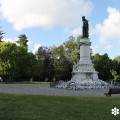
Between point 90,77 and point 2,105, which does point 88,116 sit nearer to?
point 2,105

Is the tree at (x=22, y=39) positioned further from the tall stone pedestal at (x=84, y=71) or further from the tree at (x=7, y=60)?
the tall stone pedestal at (x=84, y=71)

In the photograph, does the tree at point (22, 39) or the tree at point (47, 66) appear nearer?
the tree at point (47, 66)

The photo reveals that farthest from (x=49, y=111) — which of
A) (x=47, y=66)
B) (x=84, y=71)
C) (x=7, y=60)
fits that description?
Answer: (x=47, y=66)

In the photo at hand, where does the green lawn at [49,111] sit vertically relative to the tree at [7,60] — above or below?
below

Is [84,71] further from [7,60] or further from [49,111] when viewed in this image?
[49,111]

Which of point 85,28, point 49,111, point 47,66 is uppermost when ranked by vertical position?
point 85,28

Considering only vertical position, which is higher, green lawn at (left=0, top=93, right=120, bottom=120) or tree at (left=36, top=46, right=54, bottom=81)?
tree at (left=36, top=46, right=54, bottom=81)

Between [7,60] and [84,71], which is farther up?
[7,60]

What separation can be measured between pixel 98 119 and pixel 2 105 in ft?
17.0

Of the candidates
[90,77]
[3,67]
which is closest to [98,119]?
[90,77]

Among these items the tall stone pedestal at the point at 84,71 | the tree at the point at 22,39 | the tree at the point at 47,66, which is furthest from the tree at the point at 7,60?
the tall stone pedestal at the point at 84,71

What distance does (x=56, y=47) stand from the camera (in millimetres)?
96125

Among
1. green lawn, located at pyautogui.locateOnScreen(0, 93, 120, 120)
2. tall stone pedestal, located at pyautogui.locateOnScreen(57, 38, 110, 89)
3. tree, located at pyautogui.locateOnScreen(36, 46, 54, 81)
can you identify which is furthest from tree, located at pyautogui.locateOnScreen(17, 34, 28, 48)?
green lawn, located at pyautogui.locateOnScreen(0, 93, 120, 120)

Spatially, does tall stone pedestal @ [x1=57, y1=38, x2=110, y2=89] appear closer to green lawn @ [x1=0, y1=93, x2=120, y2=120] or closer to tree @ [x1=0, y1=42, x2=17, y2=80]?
tree @ [x1=0, y1=42, x2=17, y2=80]
